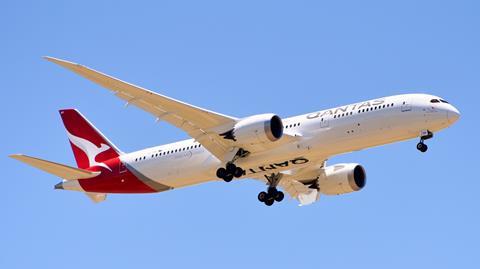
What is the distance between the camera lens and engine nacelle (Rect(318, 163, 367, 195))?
53.7 meters

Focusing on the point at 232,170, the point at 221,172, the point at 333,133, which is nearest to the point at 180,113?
the point at 221,172

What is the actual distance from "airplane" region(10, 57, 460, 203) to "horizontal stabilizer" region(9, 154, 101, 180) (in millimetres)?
51

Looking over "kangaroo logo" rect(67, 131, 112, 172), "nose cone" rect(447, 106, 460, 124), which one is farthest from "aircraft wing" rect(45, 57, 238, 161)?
"nose cone" rect(447, 106, 460, 124)

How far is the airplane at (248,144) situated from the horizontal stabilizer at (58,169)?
51mm

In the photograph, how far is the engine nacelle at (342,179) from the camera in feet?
176

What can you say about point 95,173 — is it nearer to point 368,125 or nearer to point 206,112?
point 206,112

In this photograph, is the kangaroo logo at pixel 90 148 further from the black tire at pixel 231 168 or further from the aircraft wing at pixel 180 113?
the black tire at pixel 231 168

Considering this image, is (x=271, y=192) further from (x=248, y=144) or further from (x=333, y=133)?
(x=333, y=133)

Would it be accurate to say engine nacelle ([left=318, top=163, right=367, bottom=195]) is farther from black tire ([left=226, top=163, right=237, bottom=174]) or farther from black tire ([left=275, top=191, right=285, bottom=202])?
black tire ([left=226, top=163, right=237, bottom=174])

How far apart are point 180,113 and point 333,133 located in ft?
23.2

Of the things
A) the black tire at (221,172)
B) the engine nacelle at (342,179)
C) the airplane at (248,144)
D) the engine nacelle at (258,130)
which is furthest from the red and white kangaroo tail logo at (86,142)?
the engine nacelle at (342,179)

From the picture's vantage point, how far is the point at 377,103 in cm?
4656

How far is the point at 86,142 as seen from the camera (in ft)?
181

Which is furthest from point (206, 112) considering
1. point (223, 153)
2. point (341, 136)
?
point (341, 136)
